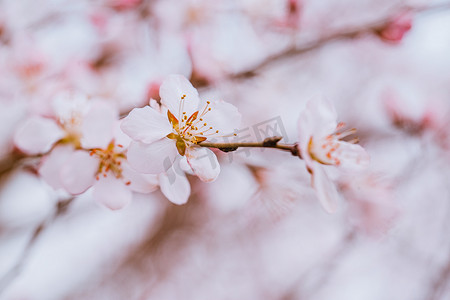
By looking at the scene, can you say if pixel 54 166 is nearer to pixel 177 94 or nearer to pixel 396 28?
pixel 177 94

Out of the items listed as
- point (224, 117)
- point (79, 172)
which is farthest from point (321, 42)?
point (79, 172)

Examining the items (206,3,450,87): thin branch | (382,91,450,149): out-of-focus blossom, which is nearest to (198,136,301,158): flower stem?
(206,3,450,87): thin branch

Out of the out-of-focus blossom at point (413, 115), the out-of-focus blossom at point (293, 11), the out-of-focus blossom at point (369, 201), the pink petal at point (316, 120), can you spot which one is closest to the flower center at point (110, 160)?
the pink petal at point (316, 120)

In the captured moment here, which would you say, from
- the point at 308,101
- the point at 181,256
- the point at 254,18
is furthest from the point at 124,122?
the point at 181,256

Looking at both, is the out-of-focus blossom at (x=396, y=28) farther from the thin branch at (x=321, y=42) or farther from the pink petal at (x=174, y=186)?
the pink petal at (x=174, y=186)

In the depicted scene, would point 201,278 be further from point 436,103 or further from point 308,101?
point 308,101

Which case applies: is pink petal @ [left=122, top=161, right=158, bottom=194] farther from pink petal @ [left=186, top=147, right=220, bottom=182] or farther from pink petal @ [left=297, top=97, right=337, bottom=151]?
pink petal @ [left=297, top=97, right=337, bottom=151]
